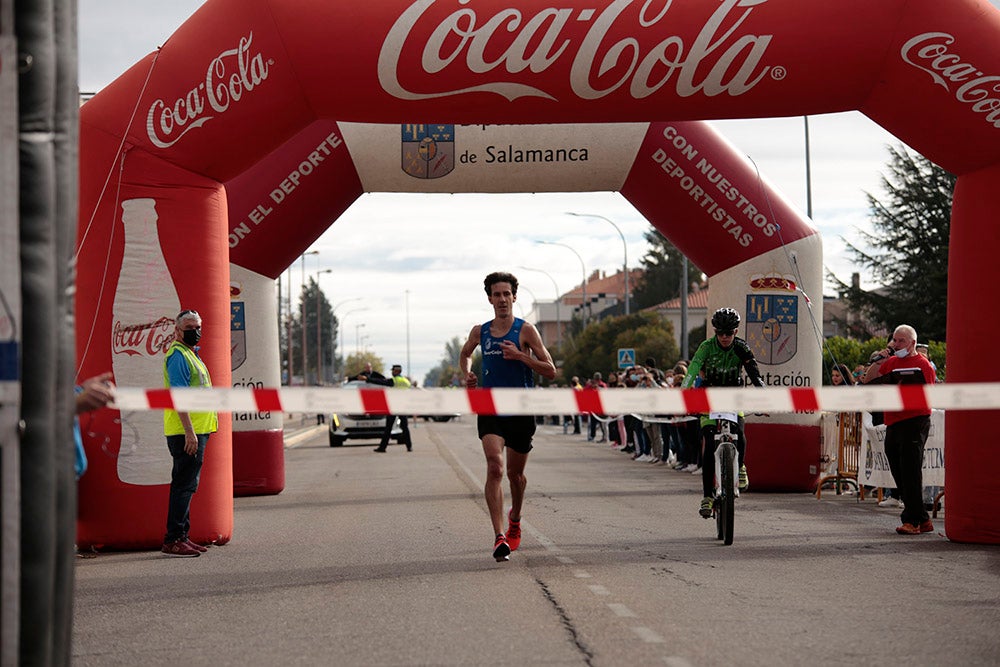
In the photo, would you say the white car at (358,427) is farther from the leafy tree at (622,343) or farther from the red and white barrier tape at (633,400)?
the leafy tree at (622,343)

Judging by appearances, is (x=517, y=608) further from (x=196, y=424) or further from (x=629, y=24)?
(x=629, y=24)

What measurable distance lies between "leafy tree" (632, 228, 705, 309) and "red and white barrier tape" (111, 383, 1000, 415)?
4251 inches

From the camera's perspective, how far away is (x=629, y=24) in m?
10.7

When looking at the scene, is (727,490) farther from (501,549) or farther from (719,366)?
(501,549)

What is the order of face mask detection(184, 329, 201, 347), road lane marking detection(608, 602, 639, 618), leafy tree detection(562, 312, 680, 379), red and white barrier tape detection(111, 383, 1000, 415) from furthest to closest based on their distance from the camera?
leafy tree detection(562, 312, 680, 379)
face mask detection(184, 329, 201, 347)
road lane marking detection(608, 602, 639, 618)
red and white barrier tape detection(111, 383, 1000, 415)

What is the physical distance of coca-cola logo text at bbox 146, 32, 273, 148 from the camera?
10719 millimetres

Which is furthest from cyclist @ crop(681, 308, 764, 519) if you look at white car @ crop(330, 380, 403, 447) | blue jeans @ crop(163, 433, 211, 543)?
white car @ crop(330, 380, 403, 447)

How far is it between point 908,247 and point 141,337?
139 ft

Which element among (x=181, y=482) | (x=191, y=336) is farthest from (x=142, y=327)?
A: (x=181, y=482)

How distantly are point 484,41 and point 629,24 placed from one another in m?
1.13

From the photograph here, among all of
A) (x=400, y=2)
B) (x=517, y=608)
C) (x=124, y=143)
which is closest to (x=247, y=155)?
(x=124, y=143)

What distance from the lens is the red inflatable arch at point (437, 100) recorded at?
10672mm

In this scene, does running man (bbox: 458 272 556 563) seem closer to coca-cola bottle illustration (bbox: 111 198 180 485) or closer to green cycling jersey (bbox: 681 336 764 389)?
green cycling jersey (bbox: 681 336 764 389)

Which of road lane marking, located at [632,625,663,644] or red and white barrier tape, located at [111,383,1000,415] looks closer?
road lane marking, located at [632,625,663,644]
